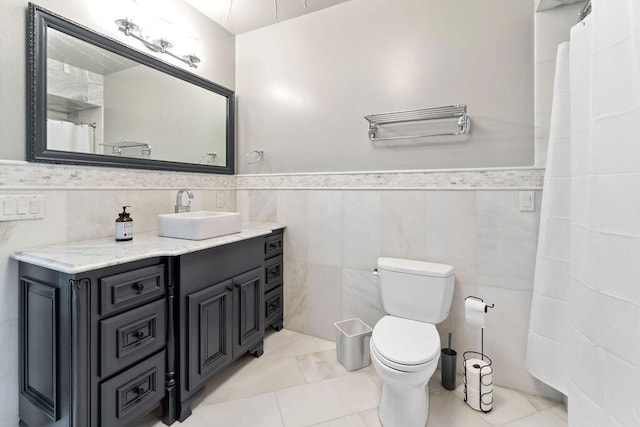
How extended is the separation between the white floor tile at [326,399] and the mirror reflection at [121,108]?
5.68 ft

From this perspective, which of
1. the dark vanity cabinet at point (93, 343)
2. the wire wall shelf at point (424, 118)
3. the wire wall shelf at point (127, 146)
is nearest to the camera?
the dark vanity cabinet at point (93, 343)

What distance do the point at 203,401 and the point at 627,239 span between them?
1.94 metres

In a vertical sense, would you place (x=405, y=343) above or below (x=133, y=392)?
above

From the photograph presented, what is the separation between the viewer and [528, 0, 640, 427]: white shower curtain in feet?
2.68

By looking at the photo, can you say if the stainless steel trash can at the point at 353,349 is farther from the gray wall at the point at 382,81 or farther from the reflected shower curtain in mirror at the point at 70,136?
the reflected shower curtain in mirror at the point at 70,136

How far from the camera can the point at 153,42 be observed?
6.34 feet

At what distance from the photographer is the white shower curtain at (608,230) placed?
818 millimetres

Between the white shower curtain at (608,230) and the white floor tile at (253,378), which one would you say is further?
the white floor tile at (253,378)

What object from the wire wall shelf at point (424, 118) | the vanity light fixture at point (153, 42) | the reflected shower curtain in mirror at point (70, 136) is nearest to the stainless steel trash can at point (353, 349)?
the wire wall shelf at point (424, 118)

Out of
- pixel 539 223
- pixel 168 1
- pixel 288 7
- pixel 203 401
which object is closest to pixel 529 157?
pixel 539 223

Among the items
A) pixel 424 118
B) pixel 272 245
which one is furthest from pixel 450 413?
pixel 424 118

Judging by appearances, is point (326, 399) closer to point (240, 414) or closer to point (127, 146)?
point (240, 414)

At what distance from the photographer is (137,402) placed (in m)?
1.28

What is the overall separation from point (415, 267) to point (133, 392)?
1538mm
